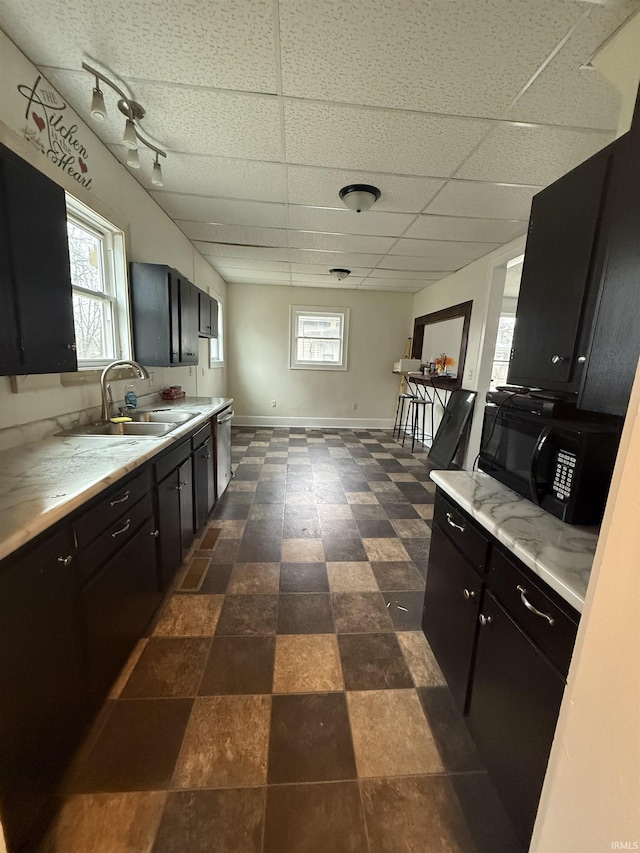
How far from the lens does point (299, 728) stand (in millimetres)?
1261

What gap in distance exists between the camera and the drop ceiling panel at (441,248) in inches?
140

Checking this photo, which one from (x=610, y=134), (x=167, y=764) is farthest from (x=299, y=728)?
(x=610, y=134)

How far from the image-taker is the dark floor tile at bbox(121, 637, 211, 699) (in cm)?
137

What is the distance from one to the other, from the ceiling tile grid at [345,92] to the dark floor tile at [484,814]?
8.94 ft

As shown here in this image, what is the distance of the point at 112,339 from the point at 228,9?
1921 mm

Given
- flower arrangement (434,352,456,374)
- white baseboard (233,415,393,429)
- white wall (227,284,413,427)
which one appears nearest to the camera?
flower arrangement (434,352,456,374)

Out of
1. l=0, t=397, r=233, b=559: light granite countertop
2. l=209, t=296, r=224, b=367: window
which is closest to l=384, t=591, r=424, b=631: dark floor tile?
l=0, t=397, r=233, b=559: light granite countertop

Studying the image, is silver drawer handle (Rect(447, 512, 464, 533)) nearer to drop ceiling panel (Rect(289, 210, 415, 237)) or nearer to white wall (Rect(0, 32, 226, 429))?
white wall (Rect(0, 32, 226, 429))

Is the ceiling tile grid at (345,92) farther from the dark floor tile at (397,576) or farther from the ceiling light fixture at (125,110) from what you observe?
the dark floor tile at (397,576)

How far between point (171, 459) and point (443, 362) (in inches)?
166

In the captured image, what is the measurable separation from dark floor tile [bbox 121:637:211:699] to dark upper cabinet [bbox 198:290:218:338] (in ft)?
9.21

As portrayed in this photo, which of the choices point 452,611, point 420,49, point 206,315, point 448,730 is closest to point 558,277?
point 420,49

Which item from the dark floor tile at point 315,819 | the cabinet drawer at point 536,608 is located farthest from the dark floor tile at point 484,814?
the cabinet drawer at point 536,608

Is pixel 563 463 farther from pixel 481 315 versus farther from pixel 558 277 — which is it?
pixel 481 315
